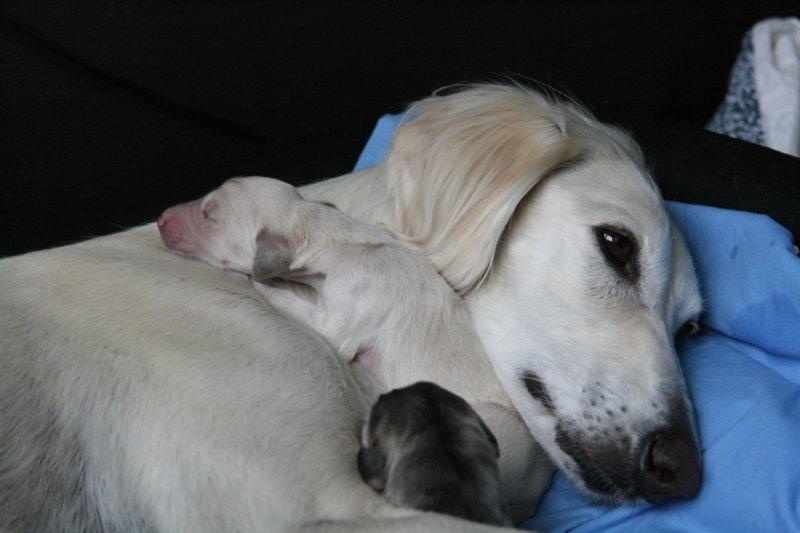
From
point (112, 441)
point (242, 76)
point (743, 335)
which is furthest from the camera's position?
A: point (242, 76)

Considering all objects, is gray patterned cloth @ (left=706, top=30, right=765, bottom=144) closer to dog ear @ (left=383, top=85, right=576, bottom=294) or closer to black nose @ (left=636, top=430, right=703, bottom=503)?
dog ear @ (left=383, top=85, right=576, bottom=294)

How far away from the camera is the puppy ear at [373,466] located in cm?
121

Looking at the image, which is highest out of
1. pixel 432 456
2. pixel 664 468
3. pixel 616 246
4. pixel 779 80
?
pixel 779 80

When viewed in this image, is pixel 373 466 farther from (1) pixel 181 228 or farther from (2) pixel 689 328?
(2) pixel 689 328

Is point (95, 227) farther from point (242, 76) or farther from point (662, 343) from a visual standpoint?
point (662, 343)

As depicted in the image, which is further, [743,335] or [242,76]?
[242,76]

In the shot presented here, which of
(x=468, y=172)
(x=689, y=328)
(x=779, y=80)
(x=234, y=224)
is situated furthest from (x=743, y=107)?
(x=234, y=224)

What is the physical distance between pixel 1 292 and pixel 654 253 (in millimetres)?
1248

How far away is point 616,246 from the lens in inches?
64.7

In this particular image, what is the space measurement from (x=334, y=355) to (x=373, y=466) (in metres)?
0.28

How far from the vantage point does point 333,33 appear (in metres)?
3.04

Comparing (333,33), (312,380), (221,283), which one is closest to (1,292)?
(221,283)

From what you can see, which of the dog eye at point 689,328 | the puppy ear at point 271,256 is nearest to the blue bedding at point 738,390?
the dog eye at point 689,328

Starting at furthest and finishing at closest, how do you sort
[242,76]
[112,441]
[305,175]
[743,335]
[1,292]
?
[242,76] < [305,175] < [743,335] < [1,292] < [112,441]
